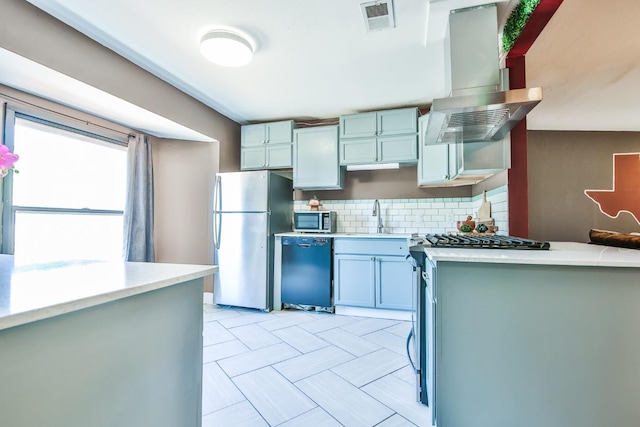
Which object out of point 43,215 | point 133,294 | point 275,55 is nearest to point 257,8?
point 275,55

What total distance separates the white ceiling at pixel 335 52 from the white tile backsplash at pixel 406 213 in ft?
3.92

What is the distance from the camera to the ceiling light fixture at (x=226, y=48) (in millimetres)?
2092

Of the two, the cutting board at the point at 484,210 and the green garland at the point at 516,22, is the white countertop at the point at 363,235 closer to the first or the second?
the cutting board at the point at 484,210

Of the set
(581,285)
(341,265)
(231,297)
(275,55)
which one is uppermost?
(275,55)

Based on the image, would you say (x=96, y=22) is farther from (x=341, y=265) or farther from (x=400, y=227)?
(x=400, y=227)

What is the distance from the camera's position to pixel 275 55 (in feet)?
7.92

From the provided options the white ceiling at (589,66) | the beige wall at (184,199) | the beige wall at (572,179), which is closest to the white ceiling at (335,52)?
the white ceiling at (589,66)

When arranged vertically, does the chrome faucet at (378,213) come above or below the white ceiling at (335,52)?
below

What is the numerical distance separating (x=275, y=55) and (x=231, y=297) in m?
2.65

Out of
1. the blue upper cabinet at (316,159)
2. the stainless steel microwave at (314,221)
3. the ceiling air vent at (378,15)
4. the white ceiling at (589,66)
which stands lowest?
the stainless steel microwave at (314,221)

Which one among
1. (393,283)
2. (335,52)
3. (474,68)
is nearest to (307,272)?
(393,283)

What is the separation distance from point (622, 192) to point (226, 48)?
537 centimetres

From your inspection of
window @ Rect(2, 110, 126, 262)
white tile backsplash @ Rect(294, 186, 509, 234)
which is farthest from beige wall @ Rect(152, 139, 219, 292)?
white tile backsplash @ Rect(294, 186, 509, 234)

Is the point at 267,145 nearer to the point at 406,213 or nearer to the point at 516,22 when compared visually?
the point at 406,213
